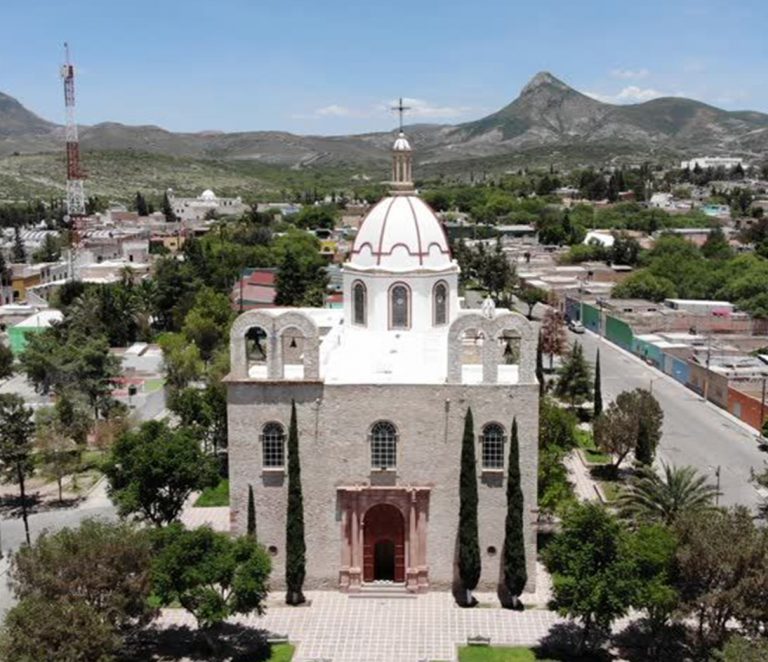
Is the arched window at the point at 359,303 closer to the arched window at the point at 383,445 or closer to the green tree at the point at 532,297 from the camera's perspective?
the arched window at the point at 383,445

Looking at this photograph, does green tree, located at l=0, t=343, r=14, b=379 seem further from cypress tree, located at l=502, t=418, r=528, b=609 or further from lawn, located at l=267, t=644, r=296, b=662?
cypress tree, located at l=502, t=418, r=528, b=609

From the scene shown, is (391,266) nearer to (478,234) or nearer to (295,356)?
(295,356)

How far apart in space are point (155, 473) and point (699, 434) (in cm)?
3592

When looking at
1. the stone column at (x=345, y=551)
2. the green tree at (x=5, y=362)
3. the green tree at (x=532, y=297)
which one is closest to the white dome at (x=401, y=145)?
the stone column at (x=345, y=551)

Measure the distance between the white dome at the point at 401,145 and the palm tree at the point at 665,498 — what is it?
1584cm

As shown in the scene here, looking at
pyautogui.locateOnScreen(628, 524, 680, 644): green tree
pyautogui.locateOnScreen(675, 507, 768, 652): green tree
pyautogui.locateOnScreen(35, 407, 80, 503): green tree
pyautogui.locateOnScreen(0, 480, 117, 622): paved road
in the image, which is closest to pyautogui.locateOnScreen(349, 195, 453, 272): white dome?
pyautogui.locateOnScreen(628, 524, 680, 644): green tree

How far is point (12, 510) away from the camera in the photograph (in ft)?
141

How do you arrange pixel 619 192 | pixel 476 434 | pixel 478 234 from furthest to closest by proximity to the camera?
pixel 619 192 < pixel 478 234 < pixel 476 434

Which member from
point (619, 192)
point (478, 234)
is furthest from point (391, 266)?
point (619, 192)

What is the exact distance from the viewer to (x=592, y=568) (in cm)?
2672

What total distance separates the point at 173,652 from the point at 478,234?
12627 centimetres

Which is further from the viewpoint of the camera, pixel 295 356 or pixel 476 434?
pixel 295 356

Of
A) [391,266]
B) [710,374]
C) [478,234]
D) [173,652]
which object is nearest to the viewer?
[173,652]

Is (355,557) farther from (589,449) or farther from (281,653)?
(589,449)
